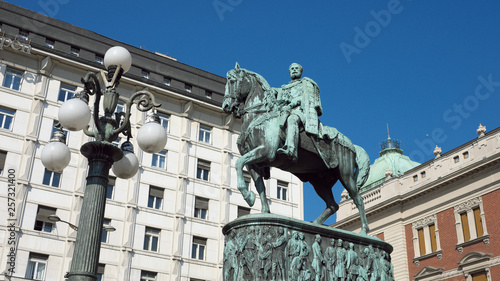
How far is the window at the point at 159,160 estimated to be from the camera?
3900 centimetres

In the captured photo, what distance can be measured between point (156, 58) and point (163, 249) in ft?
49.6

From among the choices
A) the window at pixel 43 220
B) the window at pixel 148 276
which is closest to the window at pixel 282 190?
the window at pixel 148 276

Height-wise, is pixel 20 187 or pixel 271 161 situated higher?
pixel 20 187

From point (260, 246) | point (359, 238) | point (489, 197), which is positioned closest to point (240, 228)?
point (260, 246)

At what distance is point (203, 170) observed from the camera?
4106 cm

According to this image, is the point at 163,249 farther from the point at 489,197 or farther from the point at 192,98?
the point at 489,197

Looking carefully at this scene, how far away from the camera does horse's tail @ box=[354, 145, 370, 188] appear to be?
1023 cm

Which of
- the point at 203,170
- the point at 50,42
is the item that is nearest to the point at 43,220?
the point at 203,170

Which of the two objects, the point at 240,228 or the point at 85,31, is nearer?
the point at 240,228

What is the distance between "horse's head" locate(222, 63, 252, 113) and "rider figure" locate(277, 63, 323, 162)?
0.62 m

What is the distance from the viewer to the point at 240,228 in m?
8.56

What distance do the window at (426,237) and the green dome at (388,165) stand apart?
8314 millimetres

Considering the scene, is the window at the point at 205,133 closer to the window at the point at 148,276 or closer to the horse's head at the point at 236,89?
the window at the point at 148,276

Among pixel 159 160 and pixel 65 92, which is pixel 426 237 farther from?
pixel 65 92
